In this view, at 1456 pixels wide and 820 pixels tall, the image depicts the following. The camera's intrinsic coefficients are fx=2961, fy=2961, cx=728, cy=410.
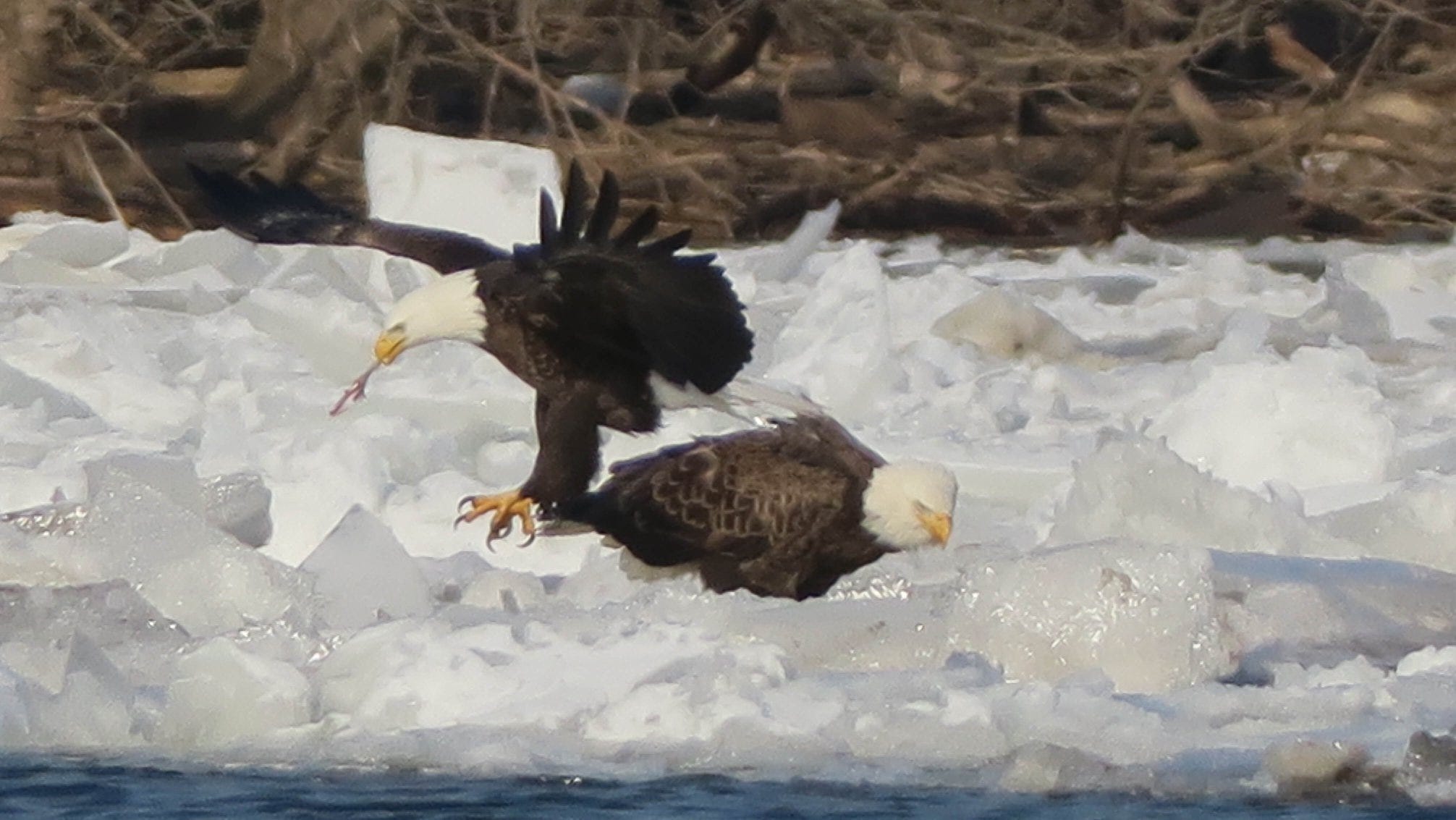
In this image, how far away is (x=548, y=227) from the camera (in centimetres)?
587

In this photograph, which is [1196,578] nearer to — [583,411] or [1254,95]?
[583,411]

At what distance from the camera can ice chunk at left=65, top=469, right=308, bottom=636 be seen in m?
5.44

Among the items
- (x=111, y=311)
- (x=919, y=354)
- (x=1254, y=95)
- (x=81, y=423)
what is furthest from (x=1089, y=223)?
(x=81, y=423)

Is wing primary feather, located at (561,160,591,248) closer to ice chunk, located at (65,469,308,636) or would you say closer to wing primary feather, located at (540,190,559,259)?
wing primary feather, located at (540,190,559,259)

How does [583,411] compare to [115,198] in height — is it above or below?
below

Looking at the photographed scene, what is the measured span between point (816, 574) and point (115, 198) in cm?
686

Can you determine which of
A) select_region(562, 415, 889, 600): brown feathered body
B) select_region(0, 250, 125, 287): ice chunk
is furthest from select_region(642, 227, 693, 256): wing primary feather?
select_region(0, 250, 125, 287): ice chunk

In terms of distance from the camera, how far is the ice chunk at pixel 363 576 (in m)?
5.48

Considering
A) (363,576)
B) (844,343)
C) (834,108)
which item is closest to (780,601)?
(363,576)

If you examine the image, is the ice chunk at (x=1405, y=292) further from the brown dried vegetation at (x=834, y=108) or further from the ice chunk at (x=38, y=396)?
the ice chunk at (x=38, y=396)

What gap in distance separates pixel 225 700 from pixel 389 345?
62.6 inches

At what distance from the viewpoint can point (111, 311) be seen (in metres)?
8.55

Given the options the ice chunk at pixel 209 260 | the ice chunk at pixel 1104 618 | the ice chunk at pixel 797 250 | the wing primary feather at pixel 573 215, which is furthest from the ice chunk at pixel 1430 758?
the ice chunk at pixel 209 260

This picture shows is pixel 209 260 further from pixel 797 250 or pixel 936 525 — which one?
pixel 936 525
